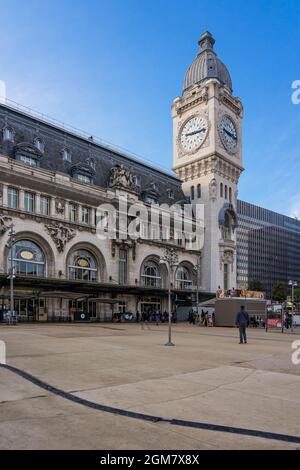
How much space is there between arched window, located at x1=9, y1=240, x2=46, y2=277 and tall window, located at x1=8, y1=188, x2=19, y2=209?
380cm

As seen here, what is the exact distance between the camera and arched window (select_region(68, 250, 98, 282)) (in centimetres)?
5006

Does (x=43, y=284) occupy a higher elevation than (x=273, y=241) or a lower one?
lower

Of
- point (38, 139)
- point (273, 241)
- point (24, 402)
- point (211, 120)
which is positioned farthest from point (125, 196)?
point (273, 241)

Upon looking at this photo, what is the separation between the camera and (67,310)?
47938mm

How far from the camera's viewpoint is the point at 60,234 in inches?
1901


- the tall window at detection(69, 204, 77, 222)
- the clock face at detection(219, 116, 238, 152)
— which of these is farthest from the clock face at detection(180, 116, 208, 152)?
the tall window at detection(69, 204, 77, 222)

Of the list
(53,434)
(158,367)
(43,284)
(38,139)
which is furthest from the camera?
(38,139)

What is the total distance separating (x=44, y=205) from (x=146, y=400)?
4222cm

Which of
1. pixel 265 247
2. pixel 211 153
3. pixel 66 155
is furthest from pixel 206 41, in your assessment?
pixel 265 247

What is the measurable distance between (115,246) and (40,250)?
10.8 m

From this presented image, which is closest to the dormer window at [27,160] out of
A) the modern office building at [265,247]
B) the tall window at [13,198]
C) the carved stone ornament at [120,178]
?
the tall window at [13,198]

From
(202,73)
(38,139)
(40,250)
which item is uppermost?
(202,73)

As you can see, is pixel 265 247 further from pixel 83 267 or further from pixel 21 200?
pixel 21 200

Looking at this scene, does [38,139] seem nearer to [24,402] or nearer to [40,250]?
[40,250]
